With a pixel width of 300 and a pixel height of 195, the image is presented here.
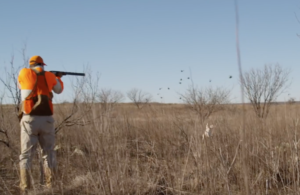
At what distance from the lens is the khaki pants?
3343mm

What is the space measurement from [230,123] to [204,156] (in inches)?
80.7

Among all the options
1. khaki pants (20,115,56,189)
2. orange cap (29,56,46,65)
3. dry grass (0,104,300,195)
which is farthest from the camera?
orange cap (29,56,46,65)

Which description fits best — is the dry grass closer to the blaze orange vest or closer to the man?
the man

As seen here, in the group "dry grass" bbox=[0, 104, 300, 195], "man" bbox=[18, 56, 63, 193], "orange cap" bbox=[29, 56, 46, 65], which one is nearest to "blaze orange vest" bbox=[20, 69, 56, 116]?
"man" bbox=[18, 56, 63, 193]

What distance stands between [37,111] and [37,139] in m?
0.34

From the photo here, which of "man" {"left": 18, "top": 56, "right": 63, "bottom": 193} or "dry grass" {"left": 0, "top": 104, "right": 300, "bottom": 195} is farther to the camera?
"man" {"left": 18, "top": 56, "right": 63, "bottom": 193}

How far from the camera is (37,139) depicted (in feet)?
11.7

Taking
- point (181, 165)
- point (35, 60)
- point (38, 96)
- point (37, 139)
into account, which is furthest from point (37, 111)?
point (181, 165)

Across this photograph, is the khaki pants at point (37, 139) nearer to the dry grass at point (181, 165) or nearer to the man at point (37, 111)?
the man at point (37, 111)

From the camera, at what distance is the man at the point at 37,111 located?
349 cm

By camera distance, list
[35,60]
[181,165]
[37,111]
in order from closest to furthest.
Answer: [181,165] < [37,111] < [35,60]

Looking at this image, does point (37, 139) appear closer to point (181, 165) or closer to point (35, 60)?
point (35, 60)

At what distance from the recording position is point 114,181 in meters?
2.52

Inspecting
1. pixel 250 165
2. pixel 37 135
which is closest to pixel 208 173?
pixel 250 165
